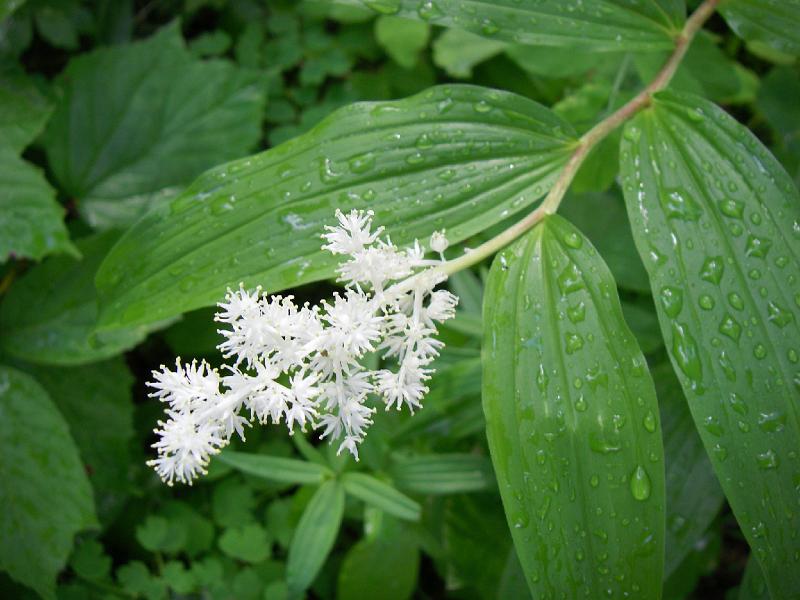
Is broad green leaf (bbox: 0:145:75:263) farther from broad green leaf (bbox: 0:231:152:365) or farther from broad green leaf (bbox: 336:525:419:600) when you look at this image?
broad green leaf (bbox: 336:525:419:600)

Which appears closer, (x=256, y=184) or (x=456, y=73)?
(x=256, y=184)

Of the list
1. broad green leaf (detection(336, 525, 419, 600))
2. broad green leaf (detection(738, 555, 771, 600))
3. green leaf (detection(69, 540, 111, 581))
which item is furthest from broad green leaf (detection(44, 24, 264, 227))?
broad green leaf (detection(738, 555, 771, 600))

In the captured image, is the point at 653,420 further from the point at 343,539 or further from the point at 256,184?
the point at 343,539

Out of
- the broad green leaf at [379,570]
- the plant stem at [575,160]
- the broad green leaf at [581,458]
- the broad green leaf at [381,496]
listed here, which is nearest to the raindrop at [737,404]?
the broad green leaf at [581,458]

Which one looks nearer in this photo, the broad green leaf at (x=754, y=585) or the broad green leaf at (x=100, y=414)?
→ the broad green leaf at (x=754, y=585)

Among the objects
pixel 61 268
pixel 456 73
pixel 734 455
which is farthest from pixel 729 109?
pixel 61 268

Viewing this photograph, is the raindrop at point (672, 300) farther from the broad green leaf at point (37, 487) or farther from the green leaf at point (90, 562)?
the green leaf at point (90, 562)
